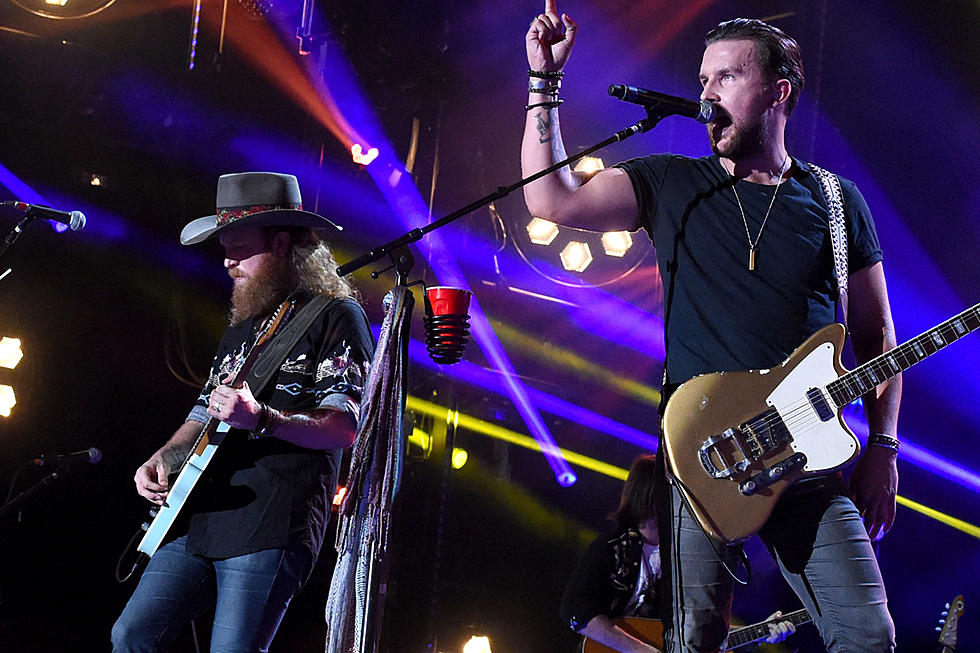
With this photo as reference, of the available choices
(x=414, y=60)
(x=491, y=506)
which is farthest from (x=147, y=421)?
(x=414, y=60)

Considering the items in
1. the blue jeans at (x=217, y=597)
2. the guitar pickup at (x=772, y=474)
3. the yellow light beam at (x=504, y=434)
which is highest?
the yellow light beam at (x=504, y=434)

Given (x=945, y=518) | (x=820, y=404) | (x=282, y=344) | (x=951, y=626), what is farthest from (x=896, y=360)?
(x=945, y=518)

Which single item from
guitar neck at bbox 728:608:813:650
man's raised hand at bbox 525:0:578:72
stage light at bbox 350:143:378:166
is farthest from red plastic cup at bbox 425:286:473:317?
guitar neck at bbox 728:608:813:650

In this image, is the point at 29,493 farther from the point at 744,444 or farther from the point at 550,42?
the point at 744,444

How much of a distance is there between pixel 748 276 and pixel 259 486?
1.57 metres

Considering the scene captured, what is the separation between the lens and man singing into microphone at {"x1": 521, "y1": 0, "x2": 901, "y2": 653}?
1.95 m

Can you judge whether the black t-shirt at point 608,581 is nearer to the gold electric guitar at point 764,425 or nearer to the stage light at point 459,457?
the stage light at point 459,457

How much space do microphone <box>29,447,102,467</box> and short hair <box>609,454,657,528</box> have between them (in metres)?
2.90

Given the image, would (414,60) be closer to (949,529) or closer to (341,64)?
(341,64)

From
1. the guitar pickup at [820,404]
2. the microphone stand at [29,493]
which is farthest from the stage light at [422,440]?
the guitar pickup at [820,404]

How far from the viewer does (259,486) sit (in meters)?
2.64

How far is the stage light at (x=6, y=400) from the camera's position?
15.6 ft

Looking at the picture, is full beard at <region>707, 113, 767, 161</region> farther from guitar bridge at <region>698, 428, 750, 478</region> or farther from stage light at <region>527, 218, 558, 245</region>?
stage light at <region>527, 218, 558, 245</region>

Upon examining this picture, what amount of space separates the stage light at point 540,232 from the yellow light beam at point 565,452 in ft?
4.52
